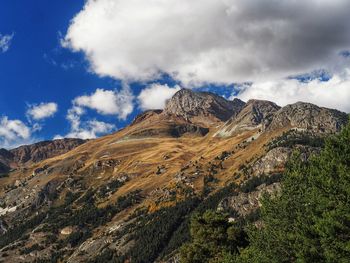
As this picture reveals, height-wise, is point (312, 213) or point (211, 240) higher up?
point (312, 213)

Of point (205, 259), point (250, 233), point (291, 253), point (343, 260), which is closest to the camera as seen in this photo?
point (343, 260)

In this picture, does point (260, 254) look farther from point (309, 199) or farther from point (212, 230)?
point (212, 230)

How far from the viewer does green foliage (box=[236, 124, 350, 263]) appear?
4056 centimetres

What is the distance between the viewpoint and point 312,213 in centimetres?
4544

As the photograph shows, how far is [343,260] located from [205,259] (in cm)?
3948

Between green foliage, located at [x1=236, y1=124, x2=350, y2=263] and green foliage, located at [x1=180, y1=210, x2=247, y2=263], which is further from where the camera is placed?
green foliage, located at [x1=180, y1=210, x2=247, y2=263]

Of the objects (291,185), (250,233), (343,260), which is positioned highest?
(291,185)

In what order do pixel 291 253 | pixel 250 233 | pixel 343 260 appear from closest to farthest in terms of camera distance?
pixel 343 260
pixel 291 253
pixel 250 233

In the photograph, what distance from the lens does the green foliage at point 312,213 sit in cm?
4056

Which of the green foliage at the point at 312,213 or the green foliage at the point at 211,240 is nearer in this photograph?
the green foliage at the point at 312,213

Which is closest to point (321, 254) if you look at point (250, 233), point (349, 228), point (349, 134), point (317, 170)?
point (349, 228)

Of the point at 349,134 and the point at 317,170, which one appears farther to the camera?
the point at 317,170

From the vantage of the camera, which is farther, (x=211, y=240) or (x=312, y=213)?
(x=211, y=240)

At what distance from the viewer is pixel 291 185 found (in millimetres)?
51750
